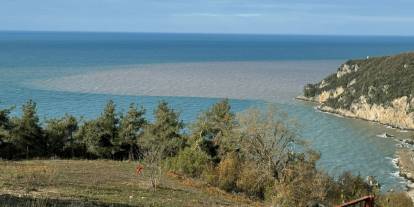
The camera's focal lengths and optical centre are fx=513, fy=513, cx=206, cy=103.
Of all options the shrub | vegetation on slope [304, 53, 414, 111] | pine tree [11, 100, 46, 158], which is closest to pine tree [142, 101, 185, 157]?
the shrub

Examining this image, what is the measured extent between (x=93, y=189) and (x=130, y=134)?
81.2ft

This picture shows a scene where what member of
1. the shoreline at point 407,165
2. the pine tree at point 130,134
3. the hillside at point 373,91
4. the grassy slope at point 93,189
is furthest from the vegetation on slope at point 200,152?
the hillside at point 373,91

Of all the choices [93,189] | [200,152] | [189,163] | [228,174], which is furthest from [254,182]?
[93,189]

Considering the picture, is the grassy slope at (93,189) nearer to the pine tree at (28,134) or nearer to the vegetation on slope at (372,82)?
the pine tree at (28,134)

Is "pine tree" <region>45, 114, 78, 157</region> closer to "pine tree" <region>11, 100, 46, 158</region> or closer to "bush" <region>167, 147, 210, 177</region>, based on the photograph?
"pine tree" <region>11, 100, 46, 158</region>

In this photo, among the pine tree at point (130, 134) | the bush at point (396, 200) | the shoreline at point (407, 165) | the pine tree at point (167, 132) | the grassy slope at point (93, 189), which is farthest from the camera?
the shoreline at point (407, 165)

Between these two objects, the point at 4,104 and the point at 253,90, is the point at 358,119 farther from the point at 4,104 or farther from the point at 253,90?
the point at 4,104

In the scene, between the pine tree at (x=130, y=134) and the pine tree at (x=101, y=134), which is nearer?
the pine tree at (x=101, y=134)

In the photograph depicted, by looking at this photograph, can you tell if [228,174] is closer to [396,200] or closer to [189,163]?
[189,163]

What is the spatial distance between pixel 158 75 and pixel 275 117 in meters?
106

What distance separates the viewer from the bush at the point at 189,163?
39.9 metres

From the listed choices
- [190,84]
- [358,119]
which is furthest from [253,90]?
[358,119]

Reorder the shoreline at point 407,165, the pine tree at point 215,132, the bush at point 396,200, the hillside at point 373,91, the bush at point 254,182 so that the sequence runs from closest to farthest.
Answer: the bush at point 254,182, the bush at point 396,200, the pine tree at point 215,132, the shoreline at point 407,165, the hillside at point 373,91

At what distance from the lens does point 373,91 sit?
363ft
